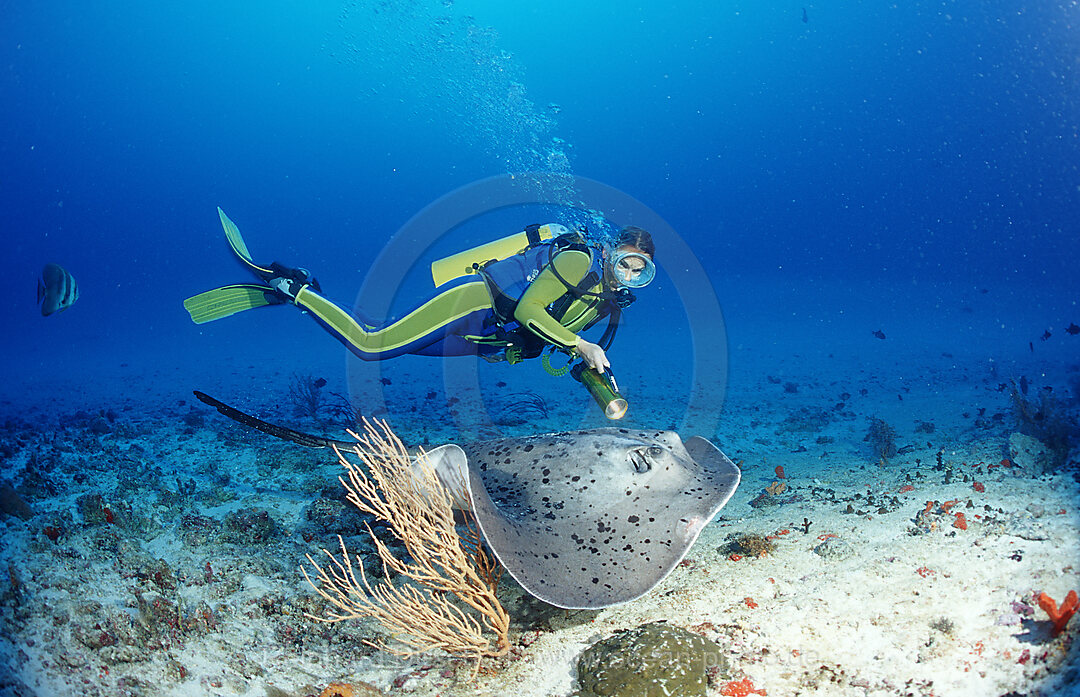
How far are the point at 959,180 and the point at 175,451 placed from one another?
117 meters

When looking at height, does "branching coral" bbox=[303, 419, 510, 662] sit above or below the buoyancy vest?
below

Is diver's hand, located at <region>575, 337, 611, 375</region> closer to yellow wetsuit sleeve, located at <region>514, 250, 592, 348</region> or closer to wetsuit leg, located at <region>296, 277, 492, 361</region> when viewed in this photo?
yellow wetsuit sleeve, located at <region>514, 250, 592, 348</region>

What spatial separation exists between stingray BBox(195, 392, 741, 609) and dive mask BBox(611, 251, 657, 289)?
1.89m

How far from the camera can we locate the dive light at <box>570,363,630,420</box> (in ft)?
13.8

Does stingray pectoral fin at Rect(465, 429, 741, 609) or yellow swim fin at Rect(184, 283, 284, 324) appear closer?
stingray pectoral fin at Rect(465, 429, 741, 609)

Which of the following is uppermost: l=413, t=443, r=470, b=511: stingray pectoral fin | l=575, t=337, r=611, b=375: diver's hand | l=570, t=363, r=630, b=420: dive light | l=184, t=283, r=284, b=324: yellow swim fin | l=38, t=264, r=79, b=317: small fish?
l=38, t=264, r=79, b=317: small fish

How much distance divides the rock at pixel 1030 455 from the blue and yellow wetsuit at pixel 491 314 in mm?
4574

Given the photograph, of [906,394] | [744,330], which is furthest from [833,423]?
[744,330]

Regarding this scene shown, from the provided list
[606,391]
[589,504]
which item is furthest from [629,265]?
[589,504]

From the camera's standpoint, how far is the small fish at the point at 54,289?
27.7 ft

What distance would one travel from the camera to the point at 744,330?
119 ft

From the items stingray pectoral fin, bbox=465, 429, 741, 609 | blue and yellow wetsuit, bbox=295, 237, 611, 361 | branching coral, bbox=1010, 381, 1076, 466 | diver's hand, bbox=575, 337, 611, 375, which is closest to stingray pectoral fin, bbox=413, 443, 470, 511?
stingray pectoral fin, bbox=465, 429, 741, 609

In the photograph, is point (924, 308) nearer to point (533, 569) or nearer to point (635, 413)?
point (635, 413)

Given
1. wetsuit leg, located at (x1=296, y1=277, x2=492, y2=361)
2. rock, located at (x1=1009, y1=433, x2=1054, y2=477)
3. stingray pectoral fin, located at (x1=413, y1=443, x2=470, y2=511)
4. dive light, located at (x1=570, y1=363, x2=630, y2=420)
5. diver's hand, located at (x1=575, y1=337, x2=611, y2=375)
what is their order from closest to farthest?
stingray pectoral fin, located at (x1=413, y1=443, x2=470, y2=511) → dive light, located at (x1=570, y1=363, x2=630, y2=420) → diver's hand, located at (x1=575, y1=337, x2=611, y2=375) → rock, located at (x1=1009, y1=433, x2=1054, y2=477) → wetsuit leg, located at (x1=296, y1=277, x2=492, y2=361)
